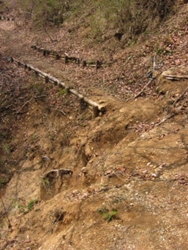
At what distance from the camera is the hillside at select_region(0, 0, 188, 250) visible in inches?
204

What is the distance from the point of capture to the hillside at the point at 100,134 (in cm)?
517

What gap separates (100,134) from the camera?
29.1 ft

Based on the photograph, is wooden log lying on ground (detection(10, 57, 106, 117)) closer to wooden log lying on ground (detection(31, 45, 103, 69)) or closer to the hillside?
the hillside

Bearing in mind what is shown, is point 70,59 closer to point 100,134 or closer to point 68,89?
point 68,89

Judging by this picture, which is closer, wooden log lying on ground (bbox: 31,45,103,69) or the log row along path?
the log row along path

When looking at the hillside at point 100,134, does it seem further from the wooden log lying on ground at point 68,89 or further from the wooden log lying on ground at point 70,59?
the wooden log lying on ground at point 68,89

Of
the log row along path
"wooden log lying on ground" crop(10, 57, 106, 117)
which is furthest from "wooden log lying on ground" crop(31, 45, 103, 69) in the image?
"wooden log lying on ground" crop(10, 57, 106, 117)

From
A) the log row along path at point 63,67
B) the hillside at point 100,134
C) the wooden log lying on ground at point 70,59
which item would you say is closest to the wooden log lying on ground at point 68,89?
the log row along path at point 63,67

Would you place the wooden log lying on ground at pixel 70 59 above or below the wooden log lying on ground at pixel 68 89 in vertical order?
above

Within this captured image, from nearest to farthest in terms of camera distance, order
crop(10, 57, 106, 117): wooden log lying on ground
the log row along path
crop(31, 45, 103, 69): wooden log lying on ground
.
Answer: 1. crop(10, 57, 106, 117): wooden log lying on ground
2. the log row along path
3. crop(31, 45, 103, 69): wooden log lying on ground

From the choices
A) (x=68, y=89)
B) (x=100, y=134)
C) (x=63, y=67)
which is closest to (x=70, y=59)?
(x=63, y=67)

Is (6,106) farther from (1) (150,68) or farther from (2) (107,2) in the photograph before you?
(2) (107,2)

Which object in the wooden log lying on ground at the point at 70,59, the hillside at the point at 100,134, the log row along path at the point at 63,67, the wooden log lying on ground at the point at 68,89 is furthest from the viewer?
the wooden log lying on ground at the point at 70,59

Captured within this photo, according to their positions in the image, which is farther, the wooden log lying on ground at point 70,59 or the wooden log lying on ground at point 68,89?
the wooden log lying on ground at point 70,59
